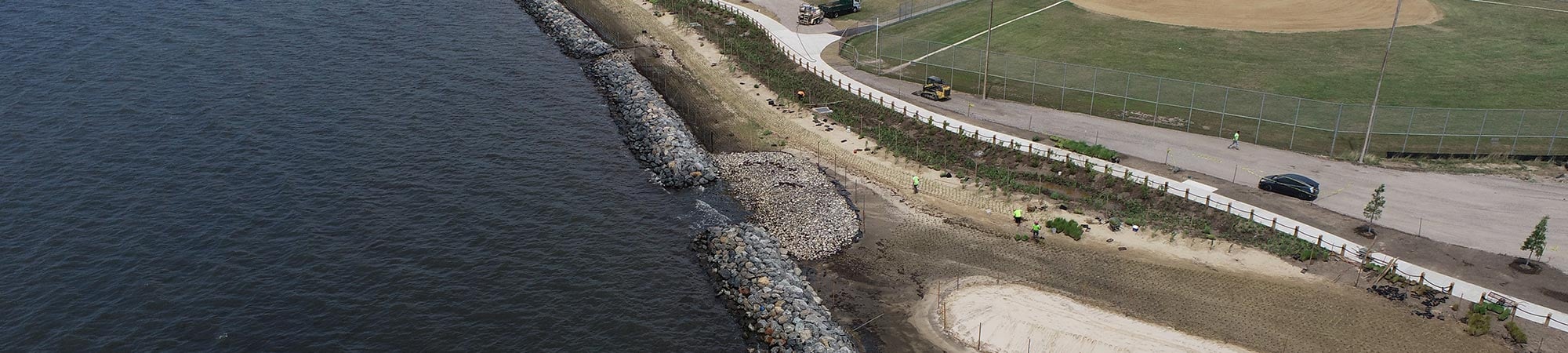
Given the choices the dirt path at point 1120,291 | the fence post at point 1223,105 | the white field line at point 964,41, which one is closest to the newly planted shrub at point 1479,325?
the dirt path at point 1120,291

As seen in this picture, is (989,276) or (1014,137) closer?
(989,276)

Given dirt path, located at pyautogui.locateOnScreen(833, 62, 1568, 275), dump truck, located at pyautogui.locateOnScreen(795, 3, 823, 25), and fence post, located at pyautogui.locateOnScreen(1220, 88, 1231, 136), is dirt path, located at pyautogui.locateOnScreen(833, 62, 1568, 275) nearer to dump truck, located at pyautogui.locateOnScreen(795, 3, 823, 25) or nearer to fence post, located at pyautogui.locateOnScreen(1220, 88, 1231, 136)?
fence post, located at pyautogui.locateOnScreen(1220, 88, 1231, 136)

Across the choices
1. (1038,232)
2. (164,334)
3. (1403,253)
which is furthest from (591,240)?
(1403,253)

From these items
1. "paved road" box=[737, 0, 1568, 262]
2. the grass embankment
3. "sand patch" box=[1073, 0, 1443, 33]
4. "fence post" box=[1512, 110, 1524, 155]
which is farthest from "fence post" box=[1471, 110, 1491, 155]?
"sand patch" box=[1073, 0, 1443, 33]

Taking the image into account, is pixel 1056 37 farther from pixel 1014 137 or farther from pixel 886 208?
pixel 886 208

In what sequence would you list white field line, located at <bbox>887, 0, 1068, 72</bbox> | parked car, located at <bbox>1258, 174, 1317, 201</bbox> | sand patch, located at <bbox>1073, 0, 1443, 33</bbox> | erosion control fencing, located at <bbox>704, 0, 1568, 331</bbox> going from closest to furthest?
erosion control fencing, located at <bbox>704, 0, 1568, 331</bbox> < parked car, located at <bbox>1258, 174, 1317, 201</bbox> < white field line, located at <bbox>887, 0, 1068, 72</bbox> < sand patch, located at <bbox>1073, 0, 1443, 33</bbox>

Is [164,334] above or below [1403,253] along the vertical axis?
below
